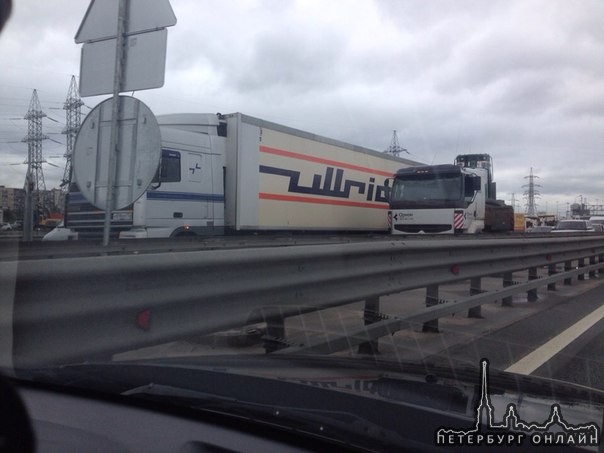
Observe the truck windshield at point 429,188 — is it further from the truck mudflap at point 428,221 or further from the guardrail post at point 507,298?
the guardrail post at point 507,298

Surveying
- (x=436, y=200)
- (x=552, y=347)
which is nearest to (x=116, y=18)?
(x=552, y=347)

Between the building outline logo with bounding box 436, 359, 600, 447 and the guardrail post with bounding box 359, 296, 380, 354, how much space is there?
288 centimetres

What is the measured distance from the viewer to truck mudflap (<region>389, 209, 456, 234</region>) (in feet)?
52.4

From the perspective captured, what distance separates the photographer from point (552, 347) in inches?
238

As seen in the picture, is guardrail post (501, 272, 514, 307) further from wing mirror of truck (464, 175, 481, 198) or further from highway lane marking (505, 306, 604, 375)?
wing mirror of truck (464, 175, 481, 198)

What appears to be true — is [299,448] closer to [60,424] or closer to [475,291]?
[60,424]

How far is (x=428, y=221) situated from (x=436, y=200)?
604 mm

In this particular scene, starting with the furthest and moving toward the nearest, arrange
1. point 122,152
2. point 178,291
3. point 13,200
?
point 13,200 → point 122,152 → point 178,291

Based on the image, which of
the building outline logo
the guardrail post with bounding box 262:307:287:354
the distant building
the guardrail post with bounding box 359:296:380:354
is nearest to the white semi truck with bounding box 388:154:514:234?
the distant building

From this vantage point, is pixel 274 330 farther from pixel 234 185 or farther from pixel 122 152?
pixel 234 185

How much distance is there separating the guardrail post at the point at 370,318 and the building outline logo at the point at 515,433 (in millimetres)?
2877

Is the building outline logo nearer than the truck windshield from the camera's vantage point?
Yes

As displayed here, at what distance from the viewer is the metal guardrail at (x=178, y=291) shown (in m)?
2.77

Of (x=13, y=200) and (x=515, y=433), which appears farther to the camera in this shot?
(x=13, y=200)
